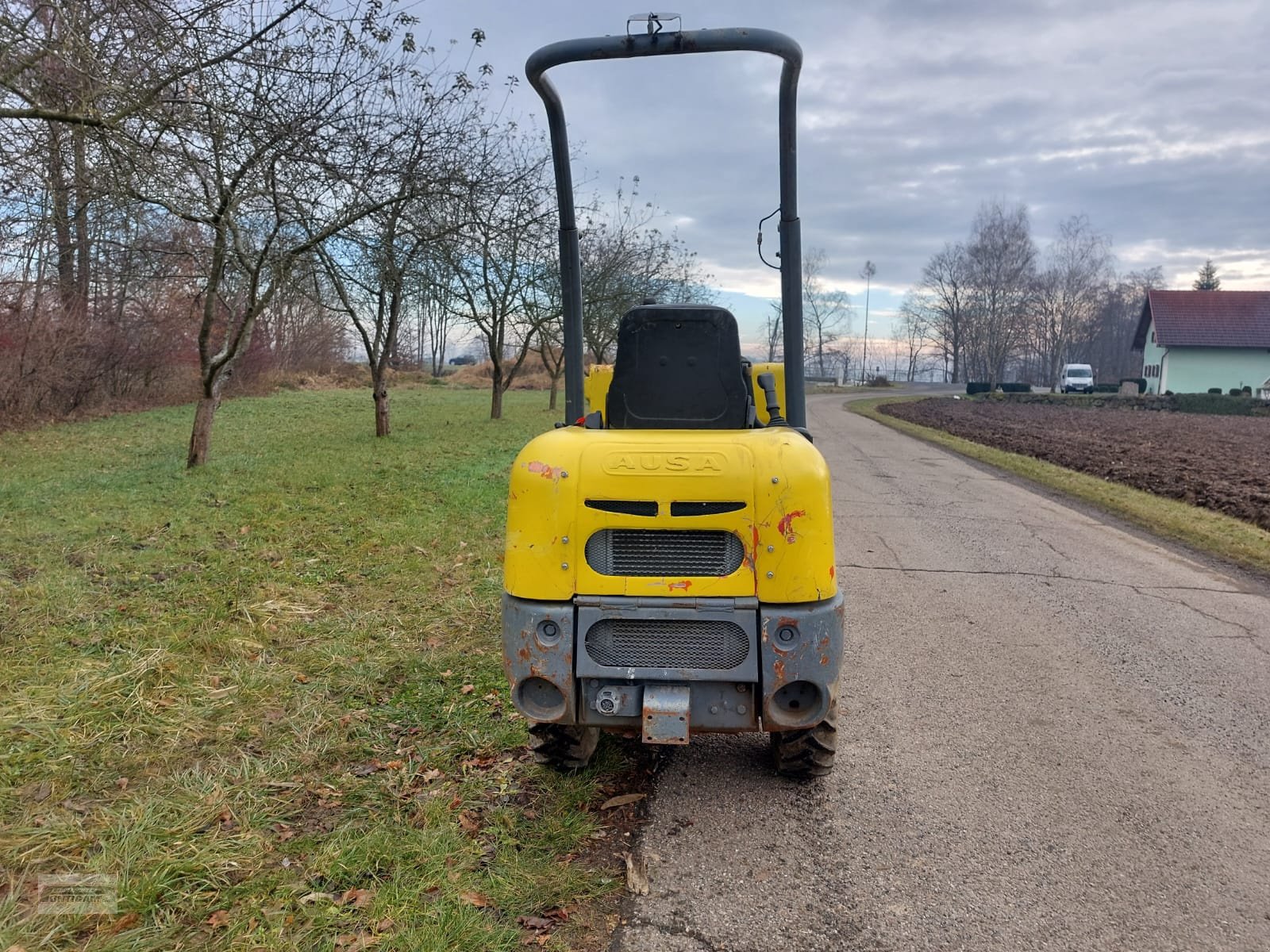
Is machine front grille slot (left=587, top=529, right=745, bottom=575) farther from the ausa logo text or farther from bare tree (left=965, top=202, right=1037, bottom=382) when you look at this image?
bare tree (left=965, top=202, right=1037, bottom=382)

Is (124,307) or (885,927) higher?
(124,307)

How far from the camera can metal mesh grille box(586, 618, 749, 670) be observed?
3291 millimetres

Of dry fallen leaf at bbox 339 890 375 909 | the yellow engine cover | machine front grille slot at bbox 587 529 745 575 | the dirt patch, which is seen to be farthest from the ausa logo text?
the dirt patch

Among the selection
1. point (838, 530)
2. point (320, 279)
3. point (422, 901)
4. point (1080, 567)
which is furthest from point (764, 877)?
point (320, 279)

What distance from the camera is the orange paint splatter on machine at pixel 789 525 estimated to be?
10.6ft

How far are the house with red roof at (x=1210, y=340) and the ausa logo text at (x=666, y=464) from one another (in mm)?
60980

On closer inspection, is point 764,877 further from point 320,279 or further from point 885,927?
point 320,279

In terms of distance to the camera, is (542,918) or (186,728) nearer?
(542,918)

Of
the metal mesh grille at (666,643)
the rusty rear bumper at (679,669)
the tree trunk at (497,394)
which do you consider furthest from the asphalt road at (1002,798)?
the tree trunk at (497,394)

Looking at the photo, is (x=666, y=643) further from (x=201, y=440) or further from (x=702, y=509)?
(x=201, y=440)

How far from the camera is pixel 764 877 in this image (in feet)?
10.0

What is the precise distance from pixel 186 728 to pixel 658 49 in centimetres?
376

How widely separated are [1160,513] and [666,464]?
9.52 meters

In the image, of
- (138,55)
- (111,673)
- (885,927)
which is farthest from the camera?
(138,55)
